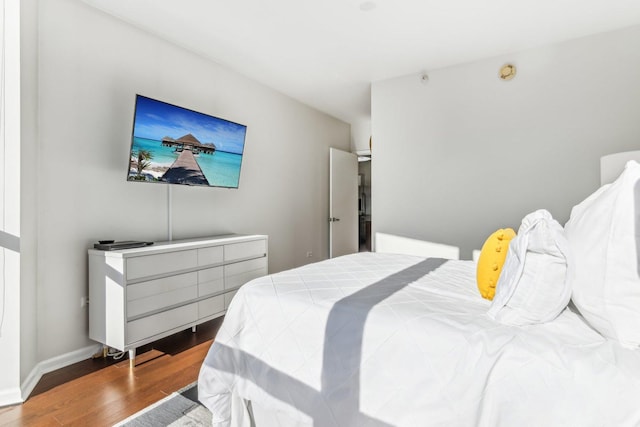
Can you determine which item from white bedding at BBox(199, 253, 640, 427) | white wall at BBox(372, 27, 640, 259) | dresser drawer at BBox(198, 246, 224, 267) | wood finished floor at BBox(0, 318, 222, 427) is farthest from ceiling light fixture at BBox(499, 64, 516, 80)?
wood finished floor at BBox(0, 318, 222, 427)

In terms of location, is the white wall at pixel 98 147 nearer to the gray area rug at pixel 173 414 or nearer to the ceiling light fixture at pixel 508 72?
the gray area rug at pixel 173 414

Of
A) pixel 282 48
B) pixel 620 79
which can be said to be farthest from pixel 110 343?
pixel 620 79

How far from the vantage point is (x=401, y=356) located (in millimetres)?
1177

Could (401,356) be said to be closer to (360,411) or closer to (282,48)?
(360,411)

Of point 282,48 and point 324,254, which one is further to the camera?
point 324,254

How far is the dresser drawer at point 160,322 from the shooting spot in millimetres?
2311

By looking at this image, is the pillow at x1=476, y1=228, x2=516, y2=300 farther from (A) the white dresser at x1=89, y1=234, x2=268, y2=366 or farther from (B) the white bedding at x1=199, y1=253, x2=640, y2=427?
(A) the white dresser at x1=89, y1=234, x2=268, y2=366

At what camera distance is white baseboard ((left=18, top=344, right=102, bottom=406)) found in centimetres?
202

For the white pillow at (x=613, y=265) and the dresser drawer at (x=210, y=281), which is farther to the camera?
the dresser drawer at (x=210, y=281)

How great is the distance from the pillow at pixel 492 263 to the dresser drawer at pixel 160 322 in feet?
7.17

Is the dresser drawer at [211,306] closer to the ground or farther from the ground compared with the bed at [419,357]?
closer to the ground

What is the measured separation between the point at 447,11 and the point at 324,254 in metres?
3.59

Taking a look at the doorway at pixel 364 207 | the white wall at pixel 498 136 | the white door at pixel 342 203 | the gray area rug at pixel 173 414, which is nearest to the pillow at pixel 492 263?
the gray area rug at pixel 173 414

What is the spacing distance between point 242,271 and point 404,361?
229 centimetres
